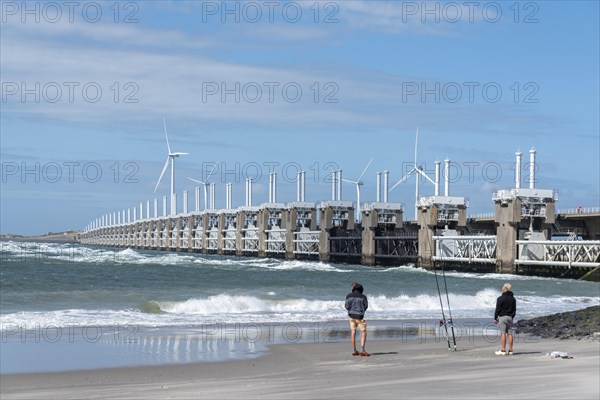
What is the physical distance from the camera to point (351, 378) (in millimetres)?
15977

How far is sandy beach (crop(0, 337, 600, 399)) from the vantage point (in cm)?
1395

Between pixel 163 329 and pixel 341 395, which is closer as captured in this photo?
pixel 341 395

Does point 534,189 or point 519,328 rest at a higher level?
point 534,189

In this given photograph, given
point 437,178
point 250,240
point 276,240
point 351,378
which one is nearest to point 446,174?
point 437,178

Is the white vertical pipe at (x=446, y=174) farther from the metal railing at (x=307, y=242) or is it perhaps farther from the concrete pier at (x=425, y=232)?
the metal railing at (x=307, y=242)

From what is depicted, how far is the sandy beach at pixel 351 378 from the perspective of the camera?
13945mm

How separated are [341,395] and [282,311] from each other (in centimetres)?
2286

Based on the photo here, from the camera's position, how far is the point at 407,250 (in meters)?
107

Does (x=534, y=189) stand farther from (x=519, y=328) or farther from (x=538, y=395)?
(x=538, y=395)

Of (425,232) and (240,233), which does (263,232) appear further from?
(425,232)

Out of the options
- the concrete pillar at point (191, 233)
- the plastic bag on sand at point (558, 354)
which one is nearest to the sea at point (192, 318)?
the plastic bag on sand at point (558, 354)

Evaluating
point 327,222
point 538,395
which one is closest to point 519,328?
point 538,395

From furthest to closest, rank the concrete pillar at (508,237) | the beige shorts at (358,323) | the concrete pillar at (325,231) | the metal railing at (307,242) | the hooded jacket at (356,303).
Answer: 1. the metal railing at (307,242)
2. the concrete pillar at (325,231)
3. the concrete pillar at (508,237)
4. the hooded jacket at (356,303)
5. the beige shorts at (358,323)

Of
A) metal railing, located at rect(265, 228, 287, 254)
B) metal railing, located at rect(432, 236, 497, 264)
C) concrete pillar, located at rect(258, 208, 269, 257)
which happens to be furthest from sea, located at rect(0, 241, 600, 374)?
concrete pillar, located at rect(258, 208, 269, 257)
